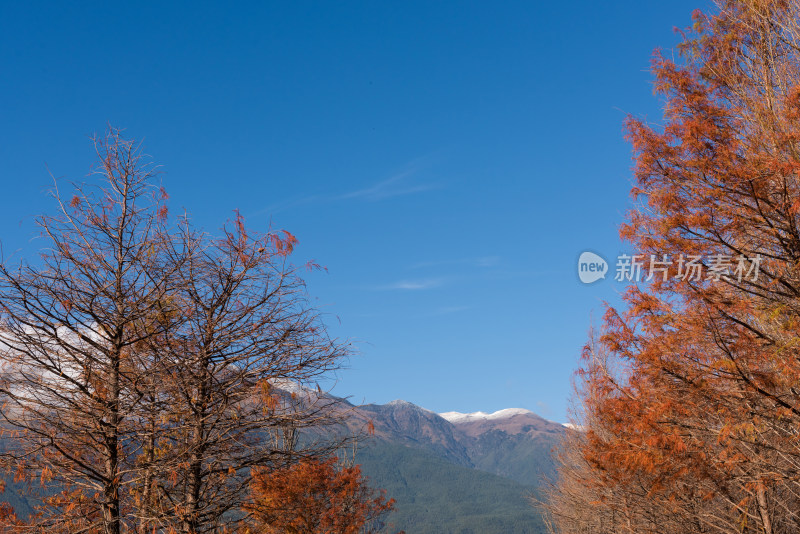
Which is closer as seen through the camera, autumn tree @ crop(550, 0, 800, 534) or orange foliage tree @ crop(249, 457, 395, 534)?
autumn tree @ crop(550, 0, 800, 534)

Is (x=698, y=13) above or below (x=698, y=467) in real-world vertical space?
above

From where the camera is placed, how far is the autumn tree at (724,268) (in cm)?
759

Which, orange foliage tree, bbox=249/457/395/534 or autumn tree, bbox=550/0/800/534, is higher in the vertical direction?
autumn tree, bbox=550/0/800/534

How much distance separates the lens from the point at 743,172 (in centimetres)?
771

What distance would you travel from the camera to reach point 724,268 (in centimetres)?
815

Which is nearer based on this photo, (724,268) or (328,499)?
(724,268)

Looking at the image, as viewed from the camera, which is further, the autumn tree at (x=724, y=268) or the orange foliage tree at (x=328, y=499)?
the orange foliage tree at (x=328, y=499)

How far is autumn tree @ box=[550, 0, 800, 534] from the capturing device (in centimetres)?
759

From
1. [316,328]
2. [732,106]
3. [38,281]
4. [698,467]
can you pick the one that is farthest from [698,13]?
[38,281]

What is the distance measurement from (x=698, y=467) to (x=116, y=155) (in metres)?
9.32

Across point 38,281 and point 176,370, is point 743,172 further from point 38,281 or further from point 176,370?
point 38,281

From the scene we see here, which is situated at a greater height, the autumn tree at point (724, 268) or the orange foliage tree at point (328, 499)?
the autumn tree at point (724, 268)

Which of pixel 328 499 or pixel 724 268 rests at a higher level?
pixel 724 268

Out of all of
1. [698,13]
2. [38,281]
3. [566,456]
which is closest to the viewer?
[38,281]
